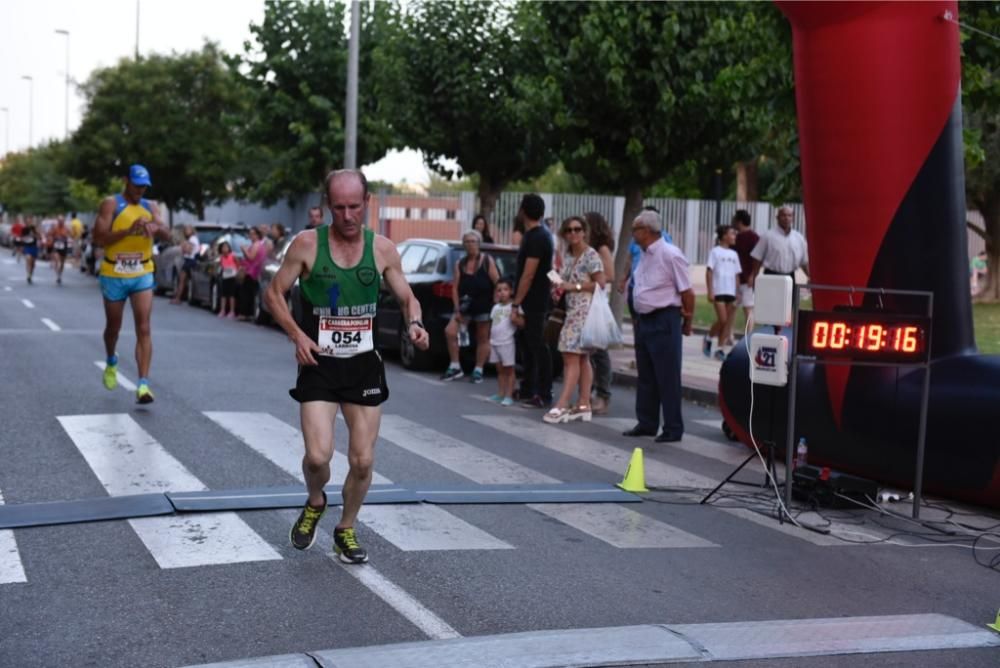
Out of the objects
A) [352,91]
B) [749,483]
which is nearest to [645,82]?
[352,91]

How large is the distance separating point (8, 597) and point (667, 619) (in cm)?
276

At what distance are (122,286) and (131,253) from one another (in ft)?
0.94

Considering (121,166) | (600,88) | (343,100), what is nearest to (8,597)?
(600,88)

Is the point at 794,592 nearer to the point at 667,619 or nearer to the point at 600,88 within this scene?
the point at 667,619

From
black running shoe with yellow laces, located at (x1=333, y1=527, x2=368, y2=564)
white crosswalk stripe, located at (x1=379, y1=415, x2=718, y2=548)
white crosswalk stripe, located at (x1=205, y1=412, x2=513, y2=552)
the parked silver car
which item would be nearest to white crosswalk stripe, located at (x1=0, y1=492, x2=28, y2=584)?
black running shoe with yellow laces, located at (x1=333, y1=527, x2=368, y2=564)

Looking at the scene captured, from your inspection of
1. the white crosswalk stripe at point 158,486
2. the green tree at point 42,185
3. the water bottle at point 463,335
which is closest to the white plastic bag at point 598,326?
the water bottle at point 463,335

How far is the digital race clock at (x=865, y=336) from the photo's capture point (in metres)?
8.42

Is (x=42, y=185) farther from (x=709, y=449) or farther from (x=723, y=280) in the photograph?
(x=709, y=449)

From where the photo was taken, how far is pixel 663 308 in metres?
11.2

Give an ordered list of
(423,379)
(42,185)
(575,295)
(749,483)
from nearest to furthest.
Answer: (749,483) → (575,295) → (423,379) → (42,185)

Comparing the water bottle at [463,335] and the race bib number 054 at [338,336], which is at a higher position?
the race bib number 054 at [338,336]

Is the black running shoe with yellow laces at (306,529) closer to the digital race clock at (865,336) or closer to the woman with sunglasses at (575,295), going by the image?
the digital race clock at (865,336)

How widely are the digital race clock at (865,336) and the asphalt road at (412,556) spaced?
101 centimetres

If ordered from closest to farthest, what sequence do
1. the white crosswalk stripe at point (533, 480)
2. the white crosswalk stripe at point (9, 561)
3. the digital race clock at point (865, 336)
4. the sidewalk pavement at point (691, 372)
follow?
the white crosswalk stripe at point (9, 561), the white crosswalk stripe at point (533, 480), the digital race clock at point (865, 336), the sidewalk pavement at point (691, 372)
